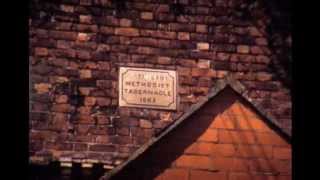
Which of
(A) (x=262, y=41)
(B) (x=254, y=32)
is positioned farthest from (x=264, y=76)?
(B) (x=254, y=32)

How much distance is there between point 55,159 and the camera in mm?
6406

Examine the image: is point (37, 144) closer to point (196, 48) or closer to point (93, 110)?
point (93, 110)

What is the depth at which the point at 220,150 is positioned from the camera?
6.34m

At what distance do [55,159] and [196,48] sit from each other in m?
2.08

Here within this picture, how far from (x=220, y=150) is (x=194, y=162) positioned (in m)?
0.31

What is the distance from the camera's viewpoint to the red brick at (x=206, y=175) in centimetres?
621

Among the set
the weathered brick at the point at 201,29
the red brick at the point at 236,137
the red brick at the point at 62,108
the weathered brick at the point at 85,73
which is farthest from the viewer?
the weathered brick at the point at 201,29

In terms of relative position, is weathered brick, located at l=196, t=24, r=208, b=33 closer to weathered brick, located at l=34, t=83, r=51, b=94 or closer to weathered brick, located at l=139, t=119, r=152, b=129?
weathered brick, located at l=139, t=119, r=152, b=129

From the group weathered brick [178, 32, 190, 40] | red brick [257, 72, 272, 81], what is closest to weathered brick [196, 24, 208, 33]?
weathered brick [178, 32, 190, 40]

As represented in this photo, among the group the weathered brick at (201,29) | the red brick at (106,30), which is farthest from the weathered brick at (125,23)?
the weathered brick at (201,29)

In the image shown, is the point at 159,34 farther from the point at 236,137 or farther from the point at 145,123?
the point at 236,137

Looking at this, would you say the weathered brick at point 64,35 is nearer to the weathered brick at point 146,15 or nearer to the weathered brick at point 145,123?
the weathered brick at point 146,15

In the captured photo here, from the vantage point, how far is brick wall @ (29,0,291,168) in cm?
667

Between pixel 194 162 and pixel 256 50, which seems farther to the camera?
pixel 256 50
